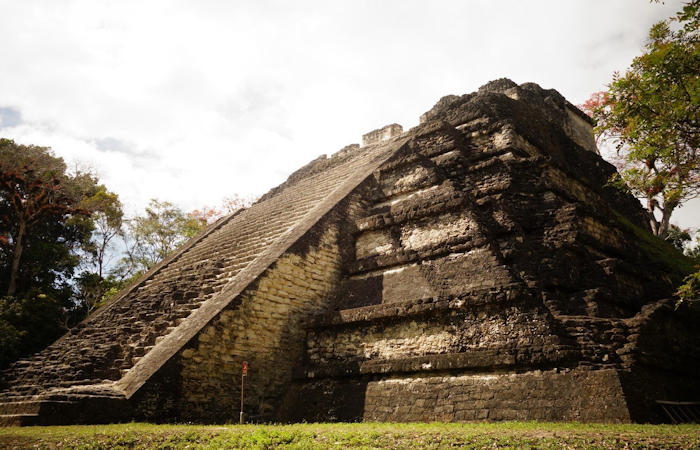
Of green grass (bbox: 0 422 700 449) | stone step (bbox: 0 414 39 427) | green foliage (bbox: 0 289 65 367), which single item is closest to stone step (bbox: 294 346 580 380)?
green grass (bbox: 0 422 700 449)

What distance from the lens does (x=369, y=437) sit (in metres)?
3.96

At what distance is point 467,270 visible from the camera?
→ 6.30m

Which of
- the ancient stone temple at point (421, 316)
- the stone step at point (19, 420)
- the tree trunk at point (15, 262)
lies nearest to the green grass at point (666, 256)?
the ancient stone temple at point (421, 316)

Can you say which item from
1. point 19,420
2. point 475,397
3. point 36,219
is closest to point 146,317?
point 19,420

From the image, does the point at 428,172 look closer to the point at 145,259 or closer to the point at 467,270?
the point at 467,270

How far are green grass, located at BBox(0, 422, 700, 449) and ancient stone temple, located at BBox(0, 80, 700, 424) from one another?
0.51 m

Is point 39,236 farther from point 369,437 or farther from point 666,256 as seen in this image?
point 666,256

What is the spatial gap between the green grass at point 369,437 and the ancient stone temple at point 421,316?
508 millimetres

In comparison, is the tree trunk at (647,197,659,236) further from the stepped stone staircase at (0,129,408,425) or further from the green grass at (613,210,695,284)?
the stepped stone staircase at (0,129,408,425)

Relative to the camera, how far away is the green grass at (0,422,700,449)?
131 inches

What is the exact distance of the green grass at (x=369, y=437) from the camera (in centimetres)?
333

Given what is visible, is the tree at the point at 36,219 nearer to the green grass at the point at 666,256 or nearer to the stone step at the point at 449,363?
the stone step at the point at 449,363

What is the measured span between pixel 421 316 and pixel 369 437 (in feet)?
7.65

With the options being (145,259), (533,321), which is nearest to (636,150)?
(533,321)
